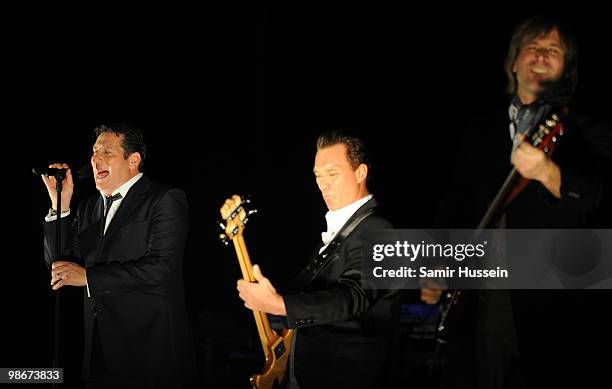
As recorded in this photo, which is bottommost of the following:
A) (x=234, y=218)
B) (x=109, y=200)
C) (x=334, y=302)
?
(x=334, y=302)

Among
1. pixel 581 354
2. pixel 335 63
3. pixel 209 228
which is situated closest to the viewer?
pixel 581 354

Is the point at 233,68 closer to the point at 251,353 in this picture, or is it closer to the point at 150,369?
the point at 251,353

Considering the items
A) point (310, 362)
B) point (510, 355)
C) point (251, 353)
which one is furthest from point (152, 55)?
point (510, 355)

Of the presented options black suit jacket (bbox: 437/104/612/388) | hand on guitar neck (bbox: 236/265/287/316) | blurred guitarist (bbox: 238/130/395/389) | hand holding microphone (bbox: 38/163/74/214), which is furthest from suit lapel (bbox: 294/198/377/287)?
hand holding microphone (bbox: 38/163/74/214)

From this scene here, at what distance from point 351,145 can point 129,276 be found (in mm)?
1460

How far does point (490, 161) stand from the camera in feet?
9.57

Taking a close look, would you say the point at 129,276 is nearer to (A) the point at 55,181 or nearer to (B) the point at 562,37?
(A) the point at 55,181

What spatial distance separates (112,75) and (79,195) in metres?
0.98

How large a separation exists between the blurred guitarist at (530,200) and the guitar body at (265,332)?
765 mm

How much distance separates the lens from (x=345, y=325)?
3.17m

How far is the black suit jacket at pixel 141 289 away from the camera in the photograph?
3.91m

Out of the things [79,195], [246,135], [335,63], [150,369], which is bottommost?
[150,369]

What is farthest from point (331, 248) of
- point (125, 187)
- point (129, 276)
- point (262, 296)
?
point (125, 187)

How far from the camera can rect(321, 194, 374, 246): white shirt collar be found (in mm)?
3338
